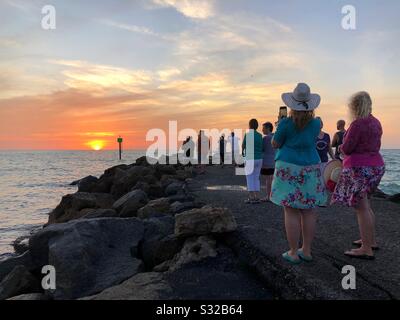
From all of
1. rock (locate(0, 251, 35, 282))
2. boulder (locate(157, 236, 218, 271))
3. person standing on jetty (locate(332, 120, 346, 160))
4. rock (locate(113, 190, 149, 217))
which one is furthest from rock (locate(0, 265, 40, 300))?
person standing on jetty (locate(332, 120, 346, 160))

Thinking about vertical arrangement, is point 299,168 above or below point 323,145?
below

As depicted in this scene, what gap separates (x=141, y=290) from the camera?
4.27m

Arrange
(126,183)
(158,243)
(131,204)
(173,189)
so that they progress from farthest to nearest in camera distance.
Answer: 1. (126,183)
2. (173,189)
3. (131,204)
4. (158,243)

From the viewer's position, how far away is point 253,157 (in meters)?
8.41

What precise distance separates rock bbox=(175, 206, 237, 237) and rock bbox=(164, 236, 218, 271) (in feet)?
0.38

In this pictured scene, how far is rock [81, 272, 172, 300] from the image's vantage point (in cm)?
410

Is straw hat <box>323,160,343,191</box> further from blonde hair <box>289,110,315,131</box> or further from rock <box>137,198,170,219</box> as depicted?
rock <box>137,198,170,219</box>

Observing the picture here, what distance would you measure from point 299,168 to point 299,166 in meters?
0.02

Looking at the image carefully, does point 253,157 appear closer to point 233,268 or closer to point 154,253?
point 154,253

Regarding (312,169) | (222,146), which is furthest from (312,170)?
(222,146)

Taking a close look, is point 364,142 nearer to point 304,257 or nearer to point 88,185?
point 304,257

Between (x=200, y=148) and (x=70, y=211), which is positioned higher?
(x=200, y=148)

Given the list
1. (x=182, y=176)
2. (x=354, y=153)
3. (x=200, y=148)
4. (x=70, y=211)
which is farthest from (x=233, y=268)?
(x=200, y=148)

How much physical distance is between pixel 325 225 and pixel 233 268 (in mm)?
2256
